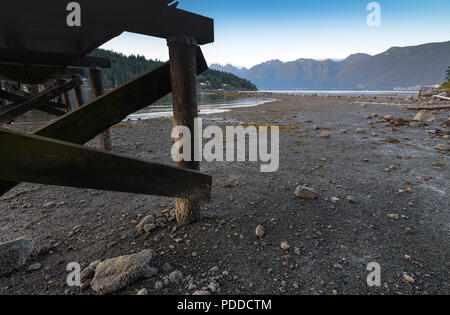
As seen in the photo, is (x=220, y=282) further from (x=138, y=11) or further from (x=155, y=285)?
(x=138, y=11)

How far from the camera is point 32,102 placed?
22.3ft

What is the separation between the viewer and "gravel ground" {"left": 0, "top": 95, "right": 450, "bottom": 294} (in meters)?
2.49

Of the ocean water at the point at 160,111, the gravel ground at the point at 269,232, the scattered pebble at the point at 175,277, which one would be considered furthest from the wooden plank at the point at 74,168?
the ocean water at the point at 160,111

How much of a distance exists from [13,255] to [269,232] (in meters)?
3.51

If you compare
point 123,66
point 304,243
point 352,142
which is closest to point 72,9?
point 304,243

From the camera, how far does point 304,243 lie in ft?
10.4

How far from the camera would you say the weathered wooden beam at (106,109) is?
2428 mm

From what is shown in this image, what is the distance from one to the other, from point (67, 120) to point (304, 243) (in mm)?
3568

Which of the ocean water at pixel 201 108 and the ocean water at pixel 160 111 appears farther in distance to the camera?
the ocean water at pixel 201 108

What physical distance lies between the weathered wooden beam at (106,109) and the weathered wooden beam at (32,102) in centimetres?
540

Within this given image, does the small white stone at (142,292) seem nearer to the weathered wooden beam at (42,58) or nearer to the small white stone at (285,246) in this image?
the small white stone at (285,246)

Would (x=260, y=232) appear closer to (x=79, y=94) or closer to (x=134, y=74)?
(x=79, y=94)

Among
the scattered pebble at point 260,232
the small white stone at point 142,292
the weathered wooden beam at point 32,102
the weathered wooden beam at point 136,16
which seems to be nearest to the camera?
the weathered wooden beam at point 136,16
